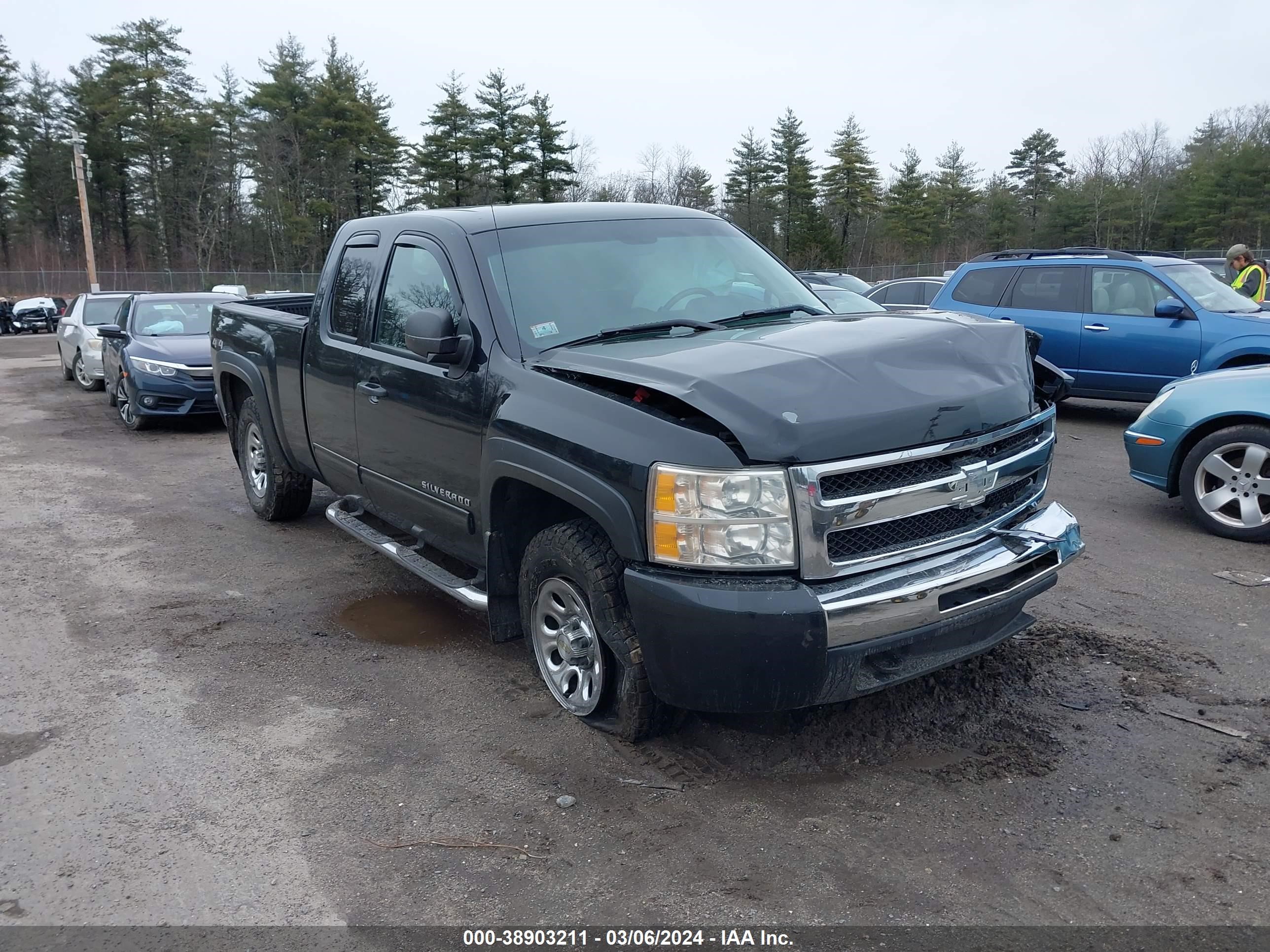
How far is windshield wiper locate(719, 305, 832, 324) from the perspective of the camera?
450cm

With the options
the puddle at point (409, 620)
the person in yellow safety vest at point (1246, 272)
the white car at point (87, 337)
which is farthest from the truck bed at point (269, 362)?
the person in yellow safety vest at point (1246, 272)

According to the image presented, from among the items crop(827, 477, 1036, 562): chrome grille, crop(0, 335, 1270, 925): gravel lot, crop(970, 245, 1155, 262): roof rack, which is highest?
crop(970, 245, 1155, 262): roof rack

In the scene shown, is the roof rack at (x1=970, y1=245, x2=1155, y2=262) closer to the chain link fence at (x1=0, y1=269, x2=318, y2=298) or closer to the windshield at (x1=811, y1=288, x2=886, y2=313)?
the windshield at (x1=811, y1=288, x2=886, y2=313)

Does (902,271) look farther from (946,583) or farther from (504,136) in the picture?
(946,583)

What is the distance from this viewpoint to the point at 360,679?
468cm

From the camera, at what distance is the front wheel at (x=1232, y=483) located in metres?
6.42

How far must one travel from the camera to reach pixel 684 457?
3.17m

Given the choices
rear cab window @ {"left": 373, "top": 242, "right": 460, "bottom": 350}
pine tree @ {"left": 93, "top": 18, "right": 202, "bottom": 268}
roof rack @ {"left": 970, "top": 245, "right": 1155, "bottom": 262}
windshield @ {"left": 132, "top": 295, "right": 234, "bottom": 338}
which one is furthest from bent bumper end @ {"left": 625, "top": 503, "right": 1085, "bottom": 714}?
pine tree @ {"left": 93, "top": 18, "right": 202, "bottom": 268}

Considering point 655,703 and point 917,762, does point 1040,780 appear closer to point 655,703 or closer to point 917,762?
point 917,762

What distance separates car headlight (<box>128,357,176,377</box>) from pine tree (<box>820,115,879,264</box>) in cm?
5456

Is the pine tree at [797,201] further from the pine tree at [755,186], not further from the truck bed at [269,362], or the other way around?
the truck bed at [269,362]

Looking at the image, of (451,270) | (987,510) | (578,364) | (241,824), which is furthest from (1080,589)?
(241,824)

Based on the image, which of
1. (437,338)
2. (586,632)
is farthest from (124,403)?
(586,632)

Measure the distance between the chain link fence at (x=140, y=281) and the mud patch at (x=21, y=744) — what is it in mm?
49746
